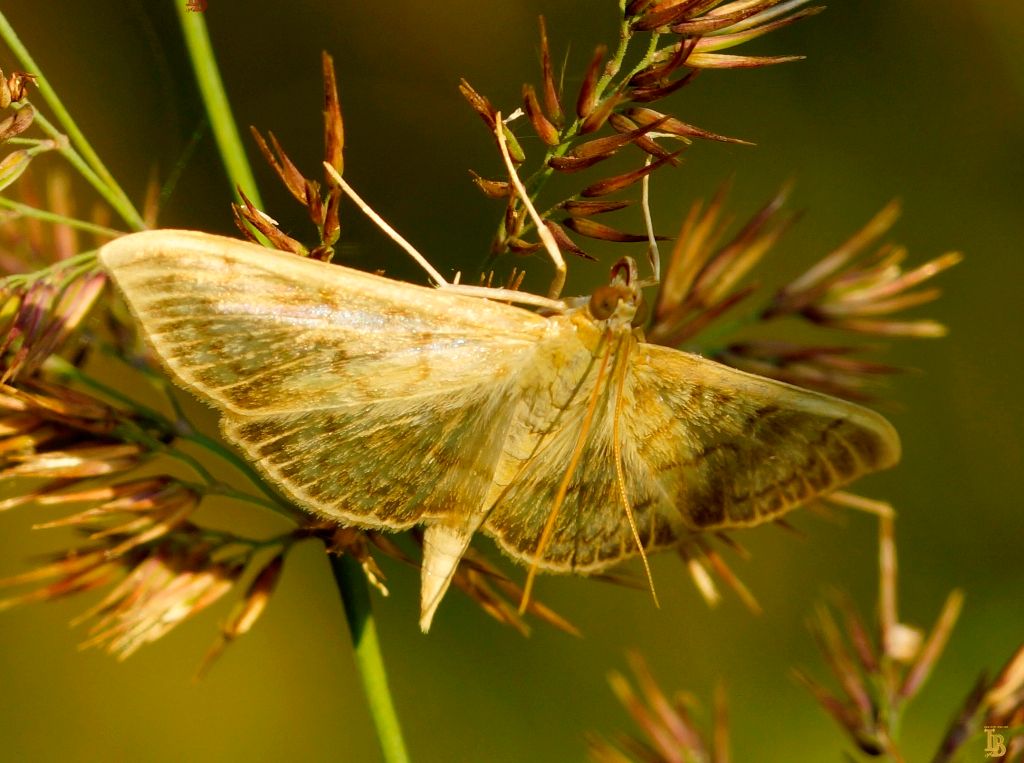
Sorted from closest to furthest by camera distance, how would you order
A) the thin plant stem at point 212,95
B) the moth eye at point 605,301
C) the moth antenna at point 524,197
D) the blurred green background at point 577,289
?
the moth antenna at point 524,197, the thin plant stem at point 212,95, the moth eye at point 605,301, the blurred green background at point 577,289

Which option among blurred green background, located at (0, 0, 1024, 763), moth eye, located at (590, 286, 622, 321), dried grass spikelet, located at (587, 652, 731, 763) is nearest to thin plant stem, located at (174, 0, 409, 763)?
dried grass spikelet, located at (587, 652, 731, 763)

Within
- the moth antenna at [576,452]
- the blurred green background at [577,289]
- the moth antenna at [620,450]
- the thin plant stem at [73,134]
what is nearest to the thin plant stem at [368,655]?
the moth antenna at [576,452]

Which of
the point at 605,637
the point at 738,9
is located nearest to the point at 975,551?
the point at 605,637

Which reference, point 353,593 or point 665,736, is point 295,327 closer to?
point 353,593

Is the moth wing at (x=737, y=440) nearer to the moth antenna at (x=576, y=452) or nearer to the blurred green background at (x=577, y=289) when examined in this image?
the moth antenna at (x=576, y=452)

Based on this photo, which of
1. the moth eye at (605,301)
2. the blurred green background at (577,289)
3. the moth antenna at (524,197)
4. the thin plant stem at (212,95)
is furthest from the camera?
the blurred green background at (577,289)

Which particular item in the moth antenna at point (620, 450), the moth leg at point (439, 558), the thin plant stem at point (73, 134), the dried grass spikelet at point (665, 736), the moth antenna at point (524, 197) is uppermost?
the moth antenna at point (524, 197)

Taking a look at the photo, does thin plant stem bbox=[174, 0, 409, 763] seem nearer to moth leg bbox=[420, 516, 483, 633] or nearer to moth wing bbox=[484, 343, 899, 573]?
moth leg bbox=[420, 516, 483, 633]

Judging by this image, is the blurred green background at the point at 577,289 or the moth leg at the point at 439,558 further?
the blurred green background at the point at 577,289
